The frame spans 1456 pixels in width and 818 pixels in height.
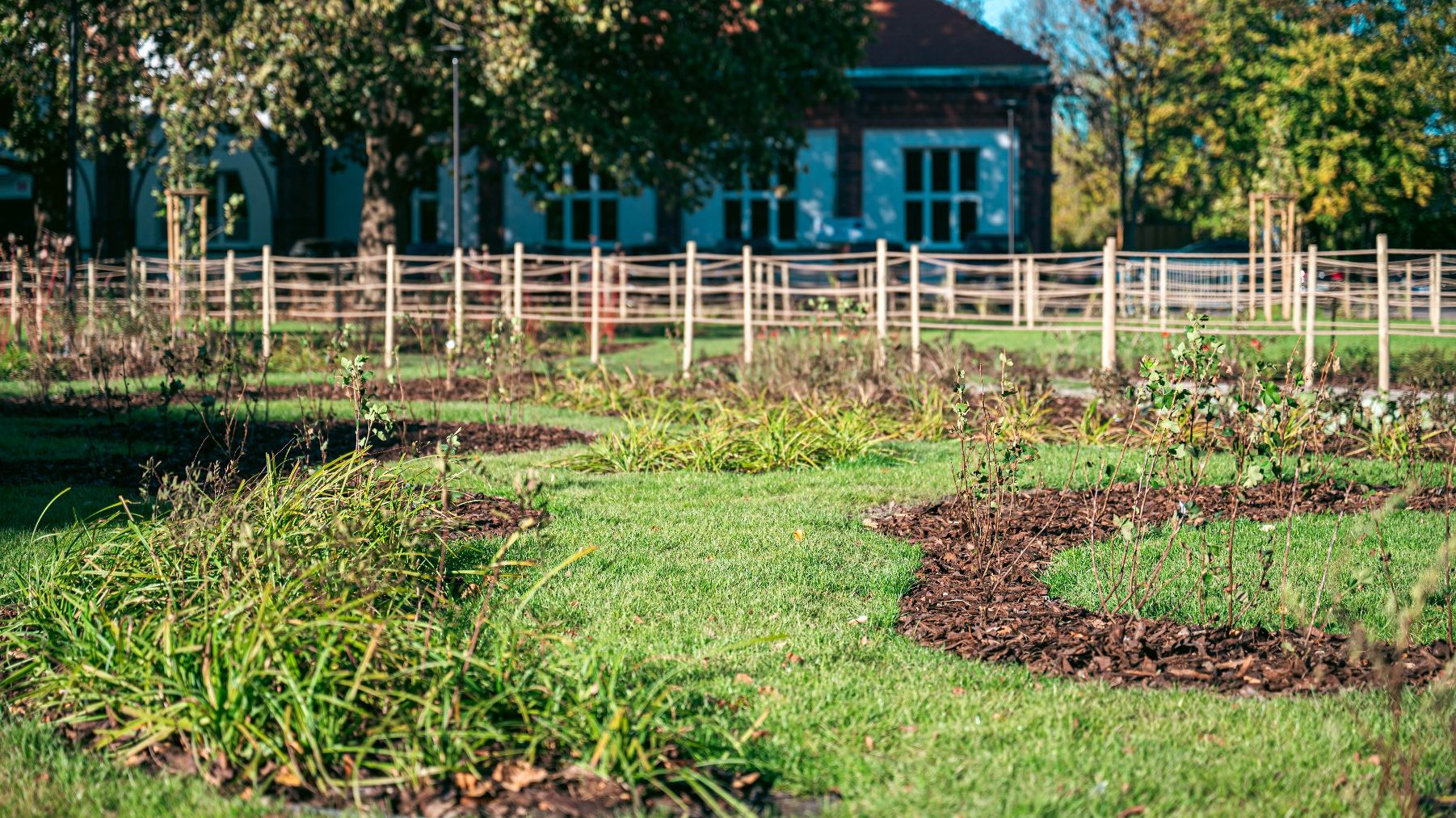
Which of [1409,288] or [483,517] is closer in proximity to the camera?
[483,517]

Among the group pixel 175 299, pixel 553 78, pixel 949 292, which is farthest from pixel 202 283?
pixel 949 292

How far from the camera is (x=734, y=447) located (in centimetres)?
969

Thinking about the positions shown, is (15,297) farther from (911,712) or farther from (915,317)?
(911,712)

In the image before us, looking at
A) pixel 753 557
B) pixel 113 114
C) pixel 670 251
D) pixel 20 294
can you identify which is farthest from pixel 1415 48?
pixel 753 557

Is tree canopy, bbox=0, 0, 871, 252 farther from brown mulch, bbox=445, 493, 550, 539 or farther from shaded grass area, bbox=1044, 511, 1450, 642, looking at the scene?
shaded grass area, bbox=1044, 511, 1450, 642

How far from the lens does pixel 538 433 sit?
11156mm

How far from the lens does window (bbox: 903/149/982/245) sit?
41.1 metres

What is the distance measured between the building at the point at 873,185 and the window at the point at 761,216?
0.14ft

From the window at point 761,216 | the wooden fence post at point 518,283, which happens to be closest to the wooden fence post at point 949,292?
the wooden fence post at point 518,283

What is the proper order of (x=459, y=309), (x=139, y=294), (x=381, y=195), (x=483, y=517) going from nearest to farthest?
1. (x=483, y=517)
2. (x=459, y=309)
3. (x=139, y=294)
4. (x=381, y=195)

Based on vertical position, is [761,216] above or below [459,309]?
above

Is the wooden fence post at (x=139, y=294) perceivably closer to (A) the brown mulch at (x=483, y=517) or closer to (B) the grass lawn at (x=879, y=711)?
(A) the brown mulch at (x=483, y=517)

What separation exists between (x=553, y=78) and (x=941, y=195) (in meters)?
20.7

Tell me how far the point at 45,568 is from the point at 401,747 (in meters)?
2.56
